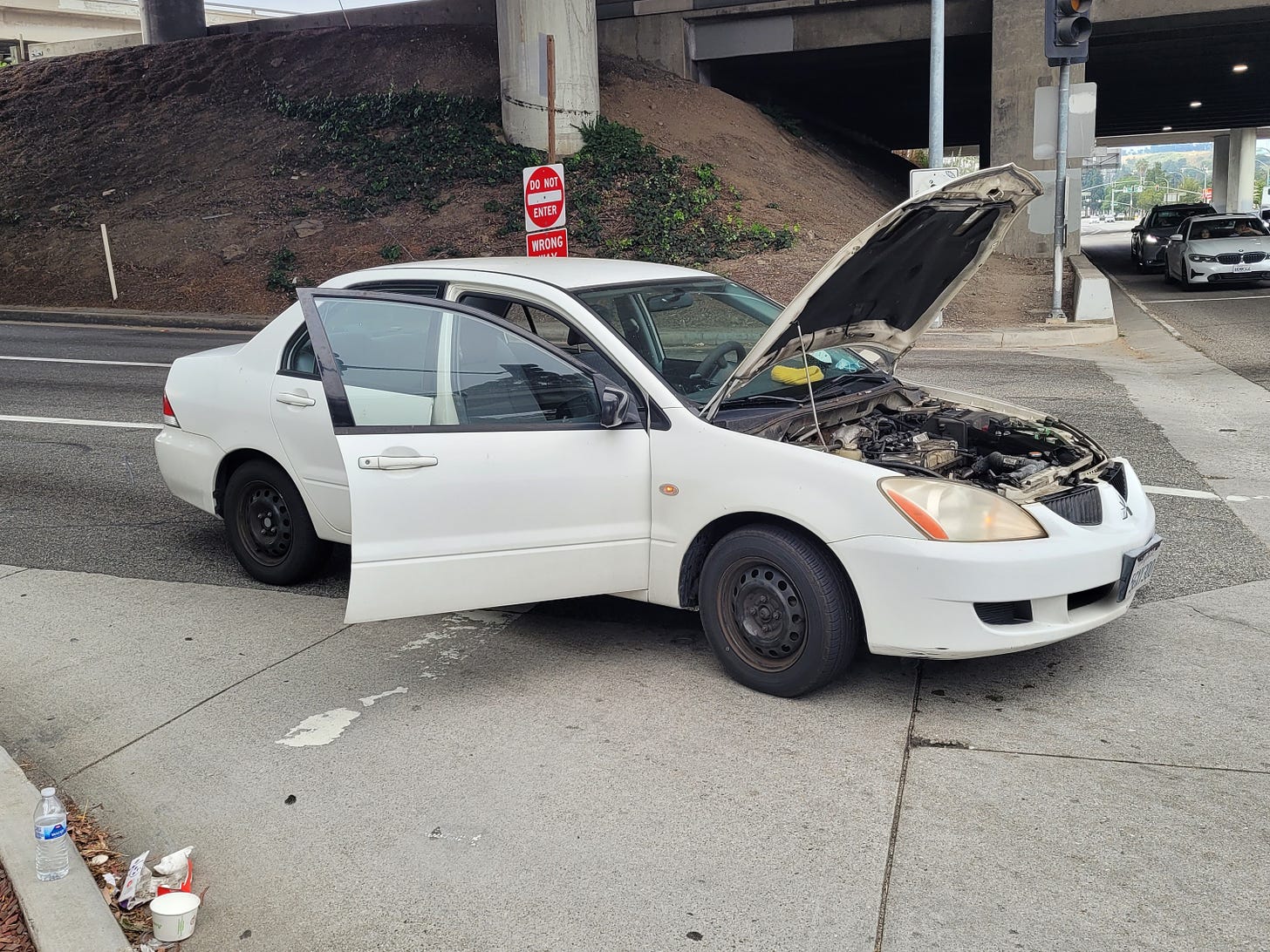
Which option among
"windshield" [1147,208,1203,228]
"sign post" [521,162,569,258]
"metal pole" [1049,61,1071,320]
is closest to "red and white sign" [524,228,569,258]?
"sign post" [521,162,569,258]

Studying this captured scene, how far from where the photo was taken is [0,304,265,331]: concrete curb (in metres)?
18.5

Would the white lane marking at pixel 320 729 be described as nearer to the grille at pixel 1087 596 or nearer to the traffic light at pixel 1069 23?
Answer: the grille at pixel 1087 596

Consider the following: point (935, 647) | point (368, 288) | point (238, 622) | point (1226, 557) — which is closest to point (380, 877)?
point (935, 647)

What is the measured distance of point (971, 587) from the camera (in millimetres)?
4215

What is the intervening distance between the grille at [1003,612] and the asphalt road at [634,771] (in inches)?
15.3

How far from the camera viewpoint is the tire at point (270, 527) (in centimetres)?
602

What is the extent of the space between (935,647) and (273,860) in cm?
236

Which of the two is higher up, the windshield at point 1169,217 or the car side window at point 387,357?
the windshield at point 1169,217

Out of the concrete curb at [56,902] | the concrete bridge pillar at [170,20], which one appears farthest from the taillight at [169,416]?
the concrete bridge pillar at [170,20]

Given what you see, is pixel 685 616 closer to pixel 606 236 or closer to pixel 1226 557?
pixel 1226 557

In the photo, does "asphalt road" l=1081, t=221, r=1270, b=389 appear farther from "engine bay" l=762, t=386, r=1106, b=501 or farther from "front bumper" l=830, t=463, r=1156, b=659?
"front bumper" l=830, t=463, r=1156, b=659

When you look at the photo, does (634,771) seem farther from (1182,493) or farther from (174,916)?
(1182,493)

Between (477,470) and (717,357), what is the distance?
1.24 m

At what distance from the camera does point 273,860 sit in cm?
366
